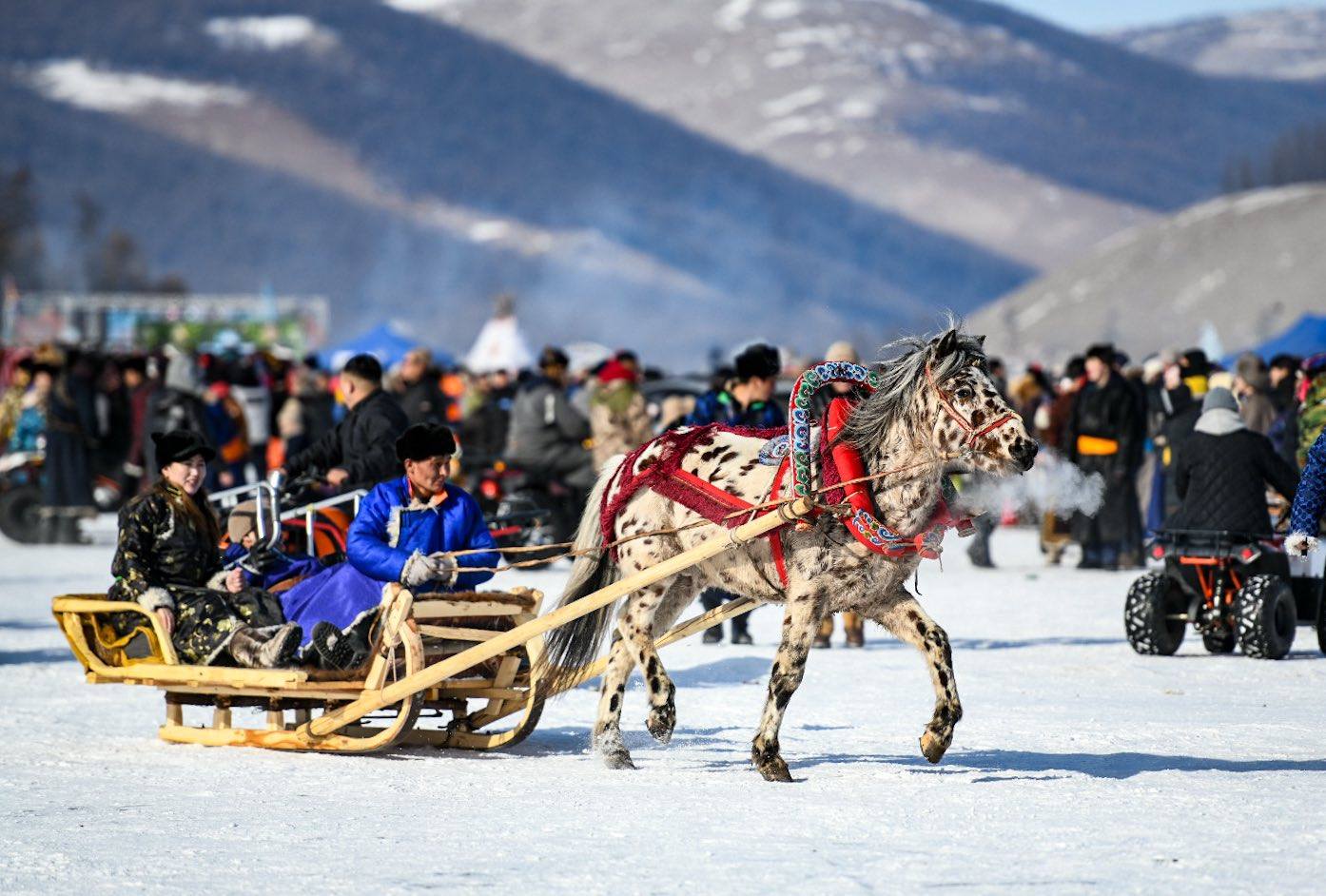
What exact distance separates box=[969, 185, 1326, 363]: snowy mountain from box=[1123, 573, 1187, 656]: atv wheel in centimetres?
6785

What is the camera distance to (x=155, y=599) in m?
8.43

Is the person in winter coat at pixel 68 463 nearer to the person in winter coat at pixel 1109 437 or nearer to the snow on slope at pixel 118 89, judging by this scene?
the person in winter coat at pixel 1109 437

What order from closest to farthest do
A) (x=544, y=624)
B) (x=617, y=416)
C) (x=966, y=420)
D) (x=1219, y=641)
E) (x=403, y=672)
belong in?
(x=966, y=420) → (x=544, y=624) → (x=403, y=672) → (x=1219, y=641) → (x=617, y=416)

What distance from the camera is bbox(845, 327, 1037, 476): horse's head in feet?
23.8

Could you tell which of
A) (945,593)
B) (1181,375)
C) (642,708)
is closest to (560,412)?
(945,593)

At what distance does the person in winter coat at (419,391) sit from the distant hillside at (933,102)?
145m

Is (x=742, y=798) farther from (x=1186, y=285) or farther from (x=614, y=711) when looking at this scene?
(x=1186, y=285)

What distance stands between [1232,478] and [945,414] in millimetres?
4893

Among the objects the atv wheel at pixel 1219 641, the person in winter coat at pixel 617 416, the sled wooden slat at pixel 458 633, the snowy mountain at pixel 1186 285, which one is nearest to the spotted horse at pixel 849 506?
the sled wooden slat at pixel 458 633

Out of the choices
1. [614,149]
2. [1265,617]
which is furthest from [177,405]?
[614,149]

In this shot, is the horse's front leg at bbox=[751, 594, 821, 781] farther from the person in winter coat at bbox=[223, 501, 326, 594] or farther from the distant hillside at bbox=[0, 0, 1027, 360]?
the distant hillside at bbox=[0, 0, 1027, 360]

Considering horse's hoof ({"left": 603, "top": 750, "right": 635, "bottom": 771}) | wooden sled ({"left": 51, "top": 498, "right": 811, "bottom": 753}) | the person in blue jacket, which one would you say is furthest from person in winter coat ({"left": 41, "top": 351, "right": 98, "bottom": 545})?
horse's hoof ({"left": 603, "top": 750, "right": 635, "bottom": 771})

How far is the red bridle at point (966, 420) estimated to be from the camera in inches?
285

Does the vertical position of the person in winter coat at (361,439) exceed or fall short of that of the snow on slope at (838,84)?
it falls short
